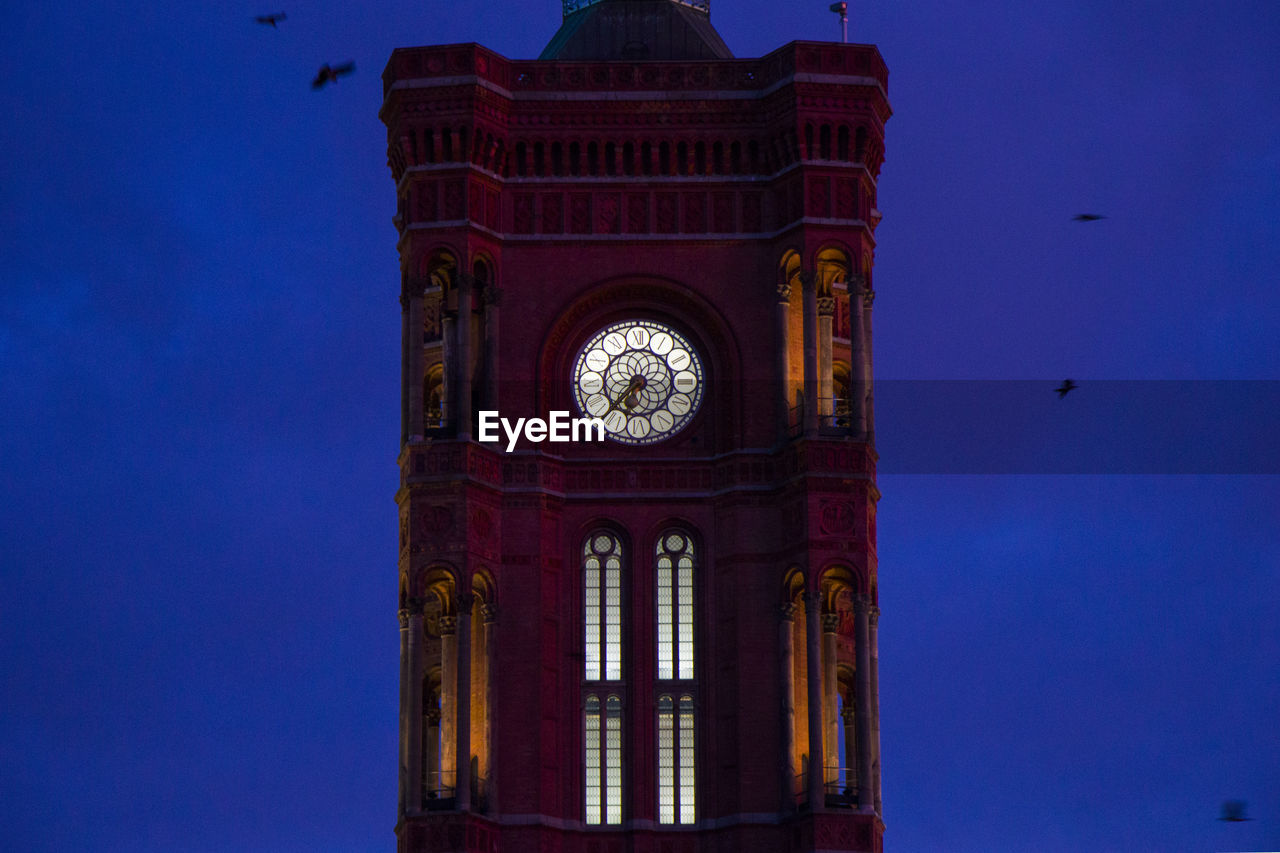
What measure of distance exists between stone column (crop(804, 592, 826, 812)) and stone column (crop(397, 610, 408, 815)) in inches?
411

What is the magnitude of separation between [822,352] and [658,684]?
33.2 feet

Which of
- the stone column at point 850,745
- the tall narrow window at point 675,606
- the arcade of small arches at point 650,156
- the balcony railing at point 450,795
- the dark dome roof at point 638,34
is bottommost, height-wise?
the balcony railing at point 450,795

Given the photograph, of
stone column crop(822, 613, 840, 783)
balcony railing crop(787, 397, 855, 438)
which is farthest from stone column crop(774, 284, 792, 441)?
stone column crop(822, 613, 840, 783)

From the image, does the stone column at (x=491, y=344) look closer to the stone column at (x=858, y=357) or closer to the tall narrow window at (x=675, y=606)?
the tall narrow window at (x=675, y=606)

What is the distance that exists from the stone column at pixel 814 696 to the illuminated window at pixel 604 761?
5497 mm

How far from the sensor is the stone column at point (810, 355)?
8581cm

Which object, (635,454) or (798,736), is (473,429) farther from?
(798,736)

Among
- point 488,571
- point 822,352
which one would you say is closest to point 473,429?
point 488,571

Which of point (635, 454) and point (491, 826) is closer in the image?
point (491, 826)

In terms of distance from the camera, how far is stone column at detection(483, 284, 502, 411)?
8675cm

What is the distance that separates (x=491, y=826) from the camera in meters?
82.4

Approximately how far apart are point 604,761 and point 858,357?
12.8m

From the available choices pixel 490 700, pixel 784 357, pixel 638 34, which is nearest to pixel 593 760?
pixel 490 700

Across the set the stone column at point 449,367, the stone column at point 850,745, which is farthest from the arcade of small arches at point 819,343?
the stone column at point 449,367
